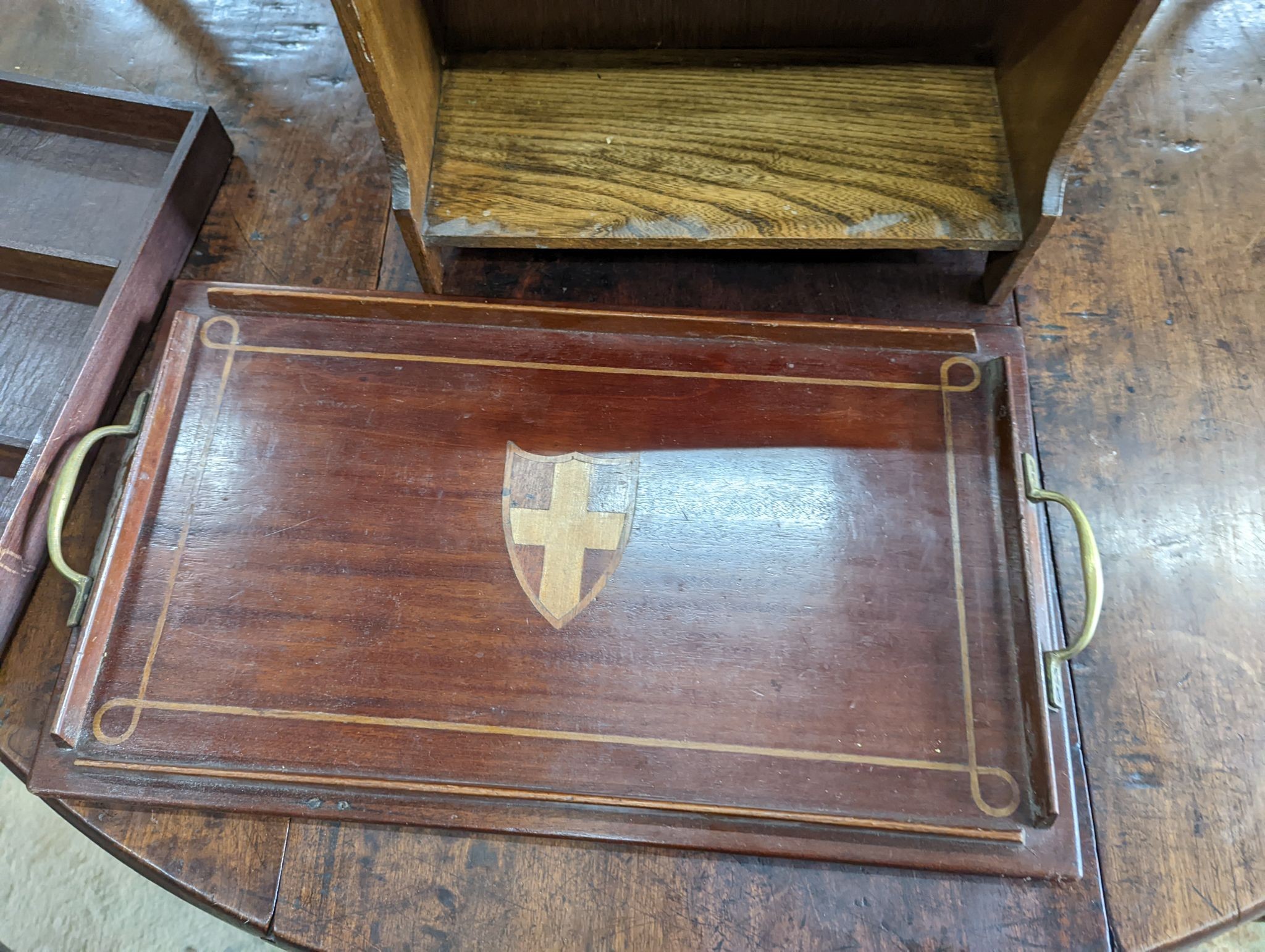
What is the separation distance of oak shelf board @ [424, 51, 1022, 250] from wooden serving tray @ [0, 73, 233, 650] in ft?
1.34

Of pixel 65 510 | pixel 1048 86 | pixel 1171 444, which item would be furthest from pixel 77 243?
pixel 1171 444

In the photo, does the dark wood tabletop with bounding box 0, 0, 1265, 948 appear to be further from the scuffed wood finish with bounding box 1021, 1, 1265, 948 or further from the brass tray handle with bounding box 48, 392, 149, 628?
the brass tray handle with bounding box 48, 392, 149, 628

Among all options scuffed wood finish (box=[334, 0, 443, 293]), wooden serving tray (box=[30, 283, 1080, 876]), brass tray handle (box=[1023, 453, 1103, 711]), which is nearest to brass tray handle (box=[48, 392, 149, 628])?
wooden serving tray (box=[30, 283, 1080, 876])

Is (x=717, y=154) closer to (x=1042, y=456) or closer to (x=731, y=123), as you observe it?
(x=731, y=123)

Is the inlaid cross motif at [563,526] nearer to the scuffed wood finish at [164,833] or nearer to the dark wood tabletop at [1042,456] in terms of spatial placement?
the dark wood tabletop at [1042,456]

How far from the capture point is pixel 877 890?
35.0 inches

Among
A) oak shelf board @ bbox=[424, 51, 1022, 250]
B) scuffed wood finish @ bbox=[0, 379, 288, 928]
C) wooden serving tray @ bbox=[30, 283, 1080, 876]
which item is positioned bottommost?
scuffed wood finish @ bbox=[0, 379, 288, 928]

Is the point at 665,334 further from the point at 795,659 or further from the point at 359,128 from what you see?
Answer: the point at 359,128

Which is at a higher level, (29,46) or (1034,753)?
(29,46)

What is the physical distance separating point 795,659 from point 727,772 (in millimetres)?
142

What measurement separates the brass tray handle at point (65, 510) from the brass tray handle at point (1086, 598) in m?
1.08

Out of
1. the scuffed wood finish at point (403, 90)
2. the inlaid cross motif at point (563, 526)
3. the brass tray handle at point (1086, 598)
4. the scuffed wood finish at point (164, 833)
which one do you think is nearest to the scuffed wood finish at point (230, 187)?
the scuffed wood finish at point (164, 833)

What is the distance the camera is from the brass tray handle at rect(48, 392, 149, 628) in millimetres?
909

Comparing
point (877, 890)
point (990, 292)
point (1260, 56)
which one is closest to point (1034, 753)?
point (877, 890)
